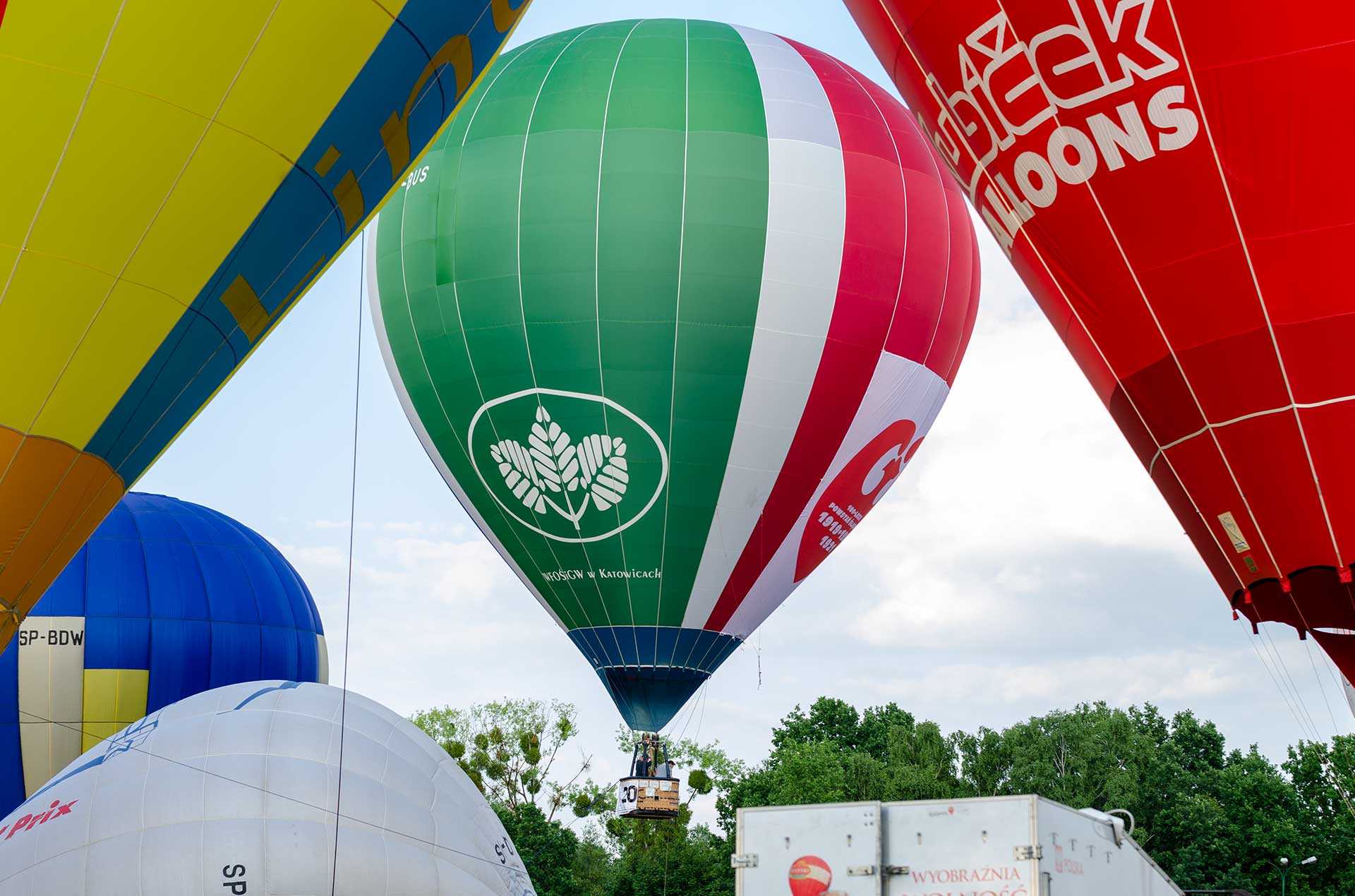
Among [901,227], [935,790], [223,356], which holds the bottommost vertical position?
[935,790]

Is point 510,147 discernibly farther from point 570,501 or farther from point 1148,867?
point 1148,867

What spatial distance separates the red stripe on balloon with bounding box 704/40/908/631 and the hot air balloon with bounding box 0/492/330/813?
591cm

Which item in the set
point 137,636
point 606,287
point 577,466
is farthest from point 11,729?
point 606,287

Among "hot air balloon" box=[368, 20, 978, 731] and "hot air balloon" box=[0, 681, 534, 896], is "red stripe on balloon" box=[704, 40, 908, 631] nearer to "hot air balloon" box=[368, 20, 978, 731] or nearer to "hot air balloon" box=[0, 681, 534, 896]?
"hot air balloon" box=[368, 20, 978, 731]

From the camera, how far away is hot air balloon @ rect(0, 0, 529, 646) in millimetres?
6777

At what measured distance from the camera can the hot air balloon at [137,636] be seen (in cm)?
1596

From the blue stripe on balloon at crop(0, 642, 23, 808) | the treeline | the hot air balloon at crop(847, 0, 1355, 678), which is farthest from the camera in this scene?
the treeline

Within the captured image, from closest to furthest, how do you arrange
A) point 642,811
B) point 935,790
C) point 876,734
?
point 642,811 → point 935,790 → point 876,734

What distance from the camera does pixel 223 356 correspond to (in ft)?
27.3

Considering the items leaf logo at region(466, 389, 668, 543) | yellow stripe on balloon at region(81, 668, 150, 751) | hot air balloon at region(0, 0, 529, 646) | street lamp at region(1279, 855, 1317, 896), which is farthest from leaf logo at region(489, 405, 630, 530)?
street lamp at region(1279, 855, 1317, 896)

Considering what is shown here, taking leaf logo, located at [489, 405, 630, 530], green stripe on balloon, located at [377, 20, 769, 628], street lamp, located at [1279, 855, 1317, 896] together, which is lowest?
street lamp, located at [1279, 855, 1317, 896]

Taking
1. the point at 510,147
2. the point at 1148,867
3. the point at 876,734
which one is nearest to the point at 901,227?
the point at 510,147

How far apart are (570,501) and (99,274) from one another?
31.1 feet

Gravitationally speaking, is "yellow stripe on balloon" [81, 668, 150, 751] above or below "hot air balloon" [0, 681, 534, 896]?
above
